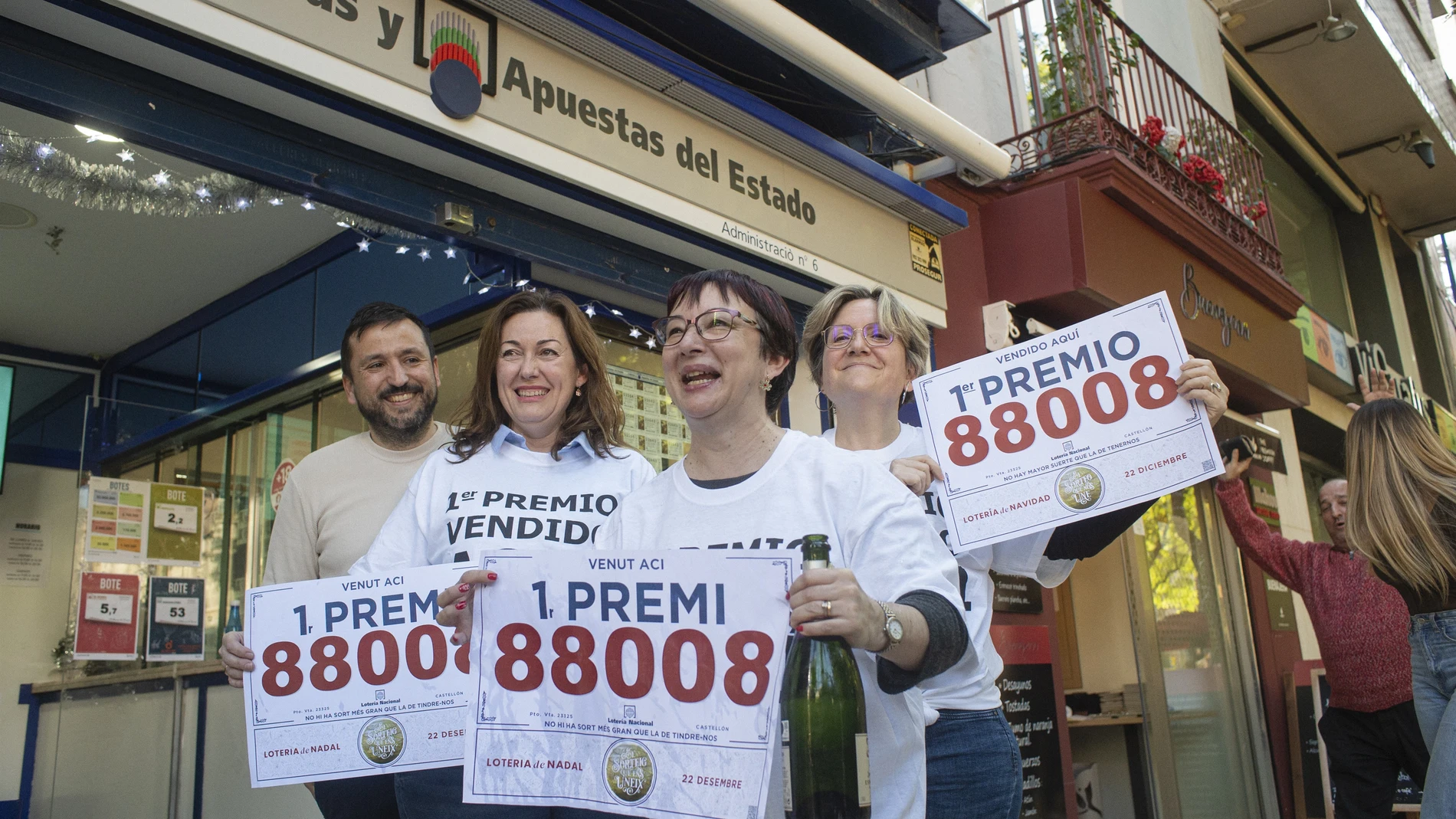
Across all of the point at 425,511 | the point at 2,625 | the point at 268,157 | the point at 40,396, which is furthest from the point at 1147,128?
the point at 2,625

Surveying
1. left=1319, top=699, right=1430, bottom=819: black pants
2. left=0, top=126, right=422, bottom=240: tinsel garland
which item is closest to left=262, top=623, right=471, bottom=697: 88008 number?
left=0, top=126, right=422, bottom=240: tinsel garland

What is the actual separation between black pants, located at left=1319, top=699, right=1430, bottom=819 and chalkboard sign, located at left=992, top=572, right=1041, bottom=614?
1704 millimetres

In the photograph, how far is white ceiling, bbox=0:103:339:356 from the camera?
5.23 metres

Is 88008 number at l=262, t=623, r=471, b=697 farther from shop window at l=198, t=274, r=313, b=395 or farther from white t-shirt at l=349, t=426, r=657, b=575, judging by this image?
shop window at l=198, t=274, r=313, b=395

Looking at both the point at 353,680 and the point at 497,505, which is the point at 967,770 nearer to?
the point at 497,505

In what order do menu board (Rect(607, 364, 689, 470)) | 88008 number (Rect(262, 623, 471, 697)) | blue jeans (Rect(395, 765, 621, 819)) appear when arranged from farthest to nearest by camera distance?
menu board (Rect(607, 364, 689, 470)) → 88008 number (Rect(262, 623, 471, 697)) → blue jeans (Rect(395, 765, 621, 819))

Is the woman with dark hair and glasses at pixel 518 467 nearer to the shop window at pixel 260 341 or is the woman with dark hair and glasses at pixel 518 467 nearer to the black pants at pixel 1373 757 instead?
the black pants at pixel 1373 757

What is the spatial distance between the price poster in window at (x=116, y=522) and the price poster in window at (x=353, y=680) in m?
4.24

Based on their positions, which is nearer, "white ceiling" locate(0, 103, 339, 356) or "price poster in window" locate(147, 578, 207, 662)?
"white ceiling" locate(0, 103, 339, 356)

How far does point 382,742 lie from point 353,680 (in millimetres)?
145

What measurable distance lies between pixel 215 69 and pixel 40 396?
15.6ft

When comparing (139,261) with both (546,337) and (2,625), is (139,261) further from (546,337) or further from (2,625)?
(546,337)

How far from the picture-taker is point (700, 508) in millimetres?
1779

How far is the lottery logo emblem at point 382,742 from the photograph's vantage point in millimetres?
2102
